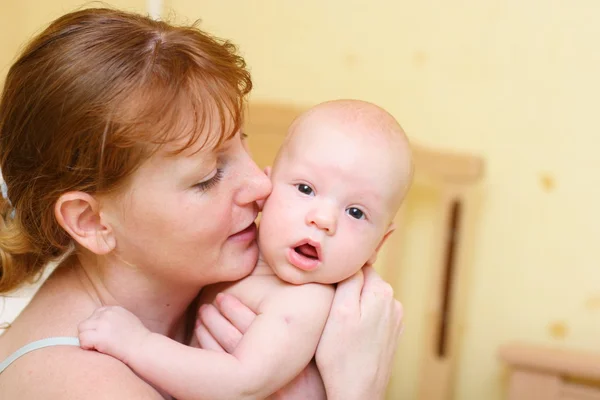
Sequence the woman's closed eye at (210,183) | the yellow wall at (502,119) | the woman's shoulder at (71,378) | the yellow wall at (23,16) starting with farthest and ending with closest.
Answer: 1. the yellow wall at (23,16)
2. the yellow wall at (502,119)
3. the woman's closed eye at (210,183)
4. the woman's shoulder at (71,378)

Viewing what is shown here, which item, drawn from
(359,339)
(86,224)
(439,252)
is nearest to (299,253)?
(359,339)

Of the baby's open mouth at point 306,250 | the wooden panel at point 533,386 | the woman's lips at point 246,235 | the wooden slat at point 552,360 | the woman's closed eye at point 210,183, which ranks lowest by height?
the wooden panel at point 533,386

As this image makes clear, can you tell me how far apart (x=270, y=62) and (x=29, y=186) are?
4.81 feet

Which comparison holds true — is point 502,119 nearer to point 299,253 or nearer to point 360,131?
point 360,131

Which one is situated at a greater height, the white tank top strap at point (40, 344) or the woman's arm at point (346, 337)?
the white tank top strap at point (40, 344)

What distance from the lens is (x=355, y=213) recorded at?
1.31 m

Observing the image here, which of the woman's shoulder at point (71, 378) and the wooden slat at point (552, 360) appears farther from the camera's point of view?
the wooden slat at point (552, 360)

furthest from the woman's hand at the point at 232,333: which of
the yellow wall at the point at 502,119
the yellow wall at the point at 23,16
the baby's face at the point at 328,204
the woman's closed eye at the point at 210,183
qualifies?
the yellow wall at the point at 23,16

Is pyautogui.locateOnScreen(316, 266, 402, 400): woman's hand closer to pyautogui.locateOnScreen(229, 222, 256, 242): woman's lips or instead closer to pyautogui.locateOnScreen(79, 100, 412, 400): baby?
pyautogui.locateOnScreen(79, 100, 412, 400): baby

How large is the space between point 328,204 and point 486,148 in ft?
4.13

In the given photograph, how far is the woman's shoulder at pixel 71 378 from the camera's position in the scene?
3.88ft

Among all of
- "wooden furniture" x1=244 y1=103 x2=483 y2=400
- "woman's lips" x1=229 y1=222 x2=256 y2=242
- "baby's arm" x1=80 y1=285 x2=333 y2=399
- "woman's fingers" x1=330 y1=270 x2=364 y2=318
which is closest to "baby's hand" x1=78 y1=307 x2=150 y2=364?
"baby's arm" x1=80 y1=285 x2=333 y2=399

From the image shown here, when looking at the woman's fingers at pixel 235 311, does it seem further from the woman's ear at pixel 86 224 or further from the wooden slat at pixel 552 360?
the wooden slat at pixel 552 360

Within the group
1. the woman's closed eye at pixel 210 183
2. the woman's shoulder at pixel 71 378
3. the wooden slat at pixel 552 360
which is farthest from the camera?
the wooden slat at pixel 552 360
